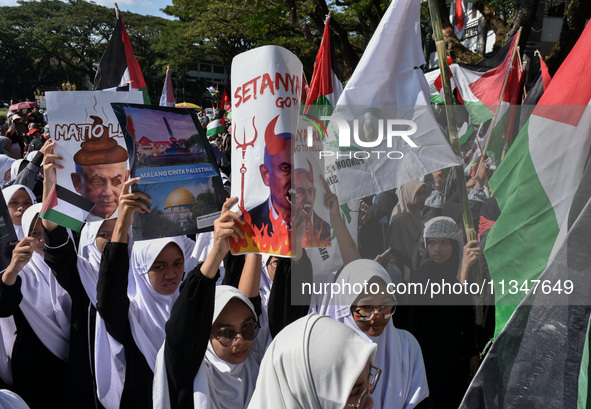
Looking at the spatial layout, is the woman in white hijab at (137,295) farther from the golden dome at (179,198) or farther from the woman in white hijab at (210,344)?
the woman in white hijab at (210,344)

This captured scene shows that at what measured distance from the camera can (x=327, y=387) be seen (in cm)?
156

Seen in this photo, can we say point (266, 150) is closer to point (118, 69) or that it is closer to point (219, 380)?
point (219, 380)

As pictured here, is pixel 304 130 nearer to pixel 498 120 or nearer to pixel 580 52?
pixel 580 52

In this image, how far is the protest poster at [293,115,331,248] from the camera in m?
2.12

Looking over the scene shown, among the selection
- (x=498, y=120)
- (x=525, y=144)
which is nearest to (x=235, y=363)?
(x=525, y=144)

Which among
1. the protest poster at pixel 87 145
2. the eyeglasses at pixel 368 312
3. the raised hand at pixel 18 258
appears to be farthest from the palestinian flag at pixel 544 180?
the raised hand at pixel 18 258

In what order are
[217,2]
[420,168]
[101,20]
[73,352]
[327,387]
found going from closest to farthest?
[327,387] → [420,168] → [73,352] → [217,2] → [101,20]

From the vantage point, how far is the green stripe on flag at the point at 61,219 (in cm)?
261

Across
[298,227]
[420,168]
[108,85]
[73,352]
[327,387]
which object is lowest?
[73,352]

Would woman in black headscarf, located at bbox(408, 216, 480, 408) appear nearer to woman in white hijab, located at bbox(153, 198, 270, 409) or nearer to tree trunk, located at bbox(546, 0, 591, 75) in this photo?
woman in white hijab, located at bbox(153, 198, 270, 409)

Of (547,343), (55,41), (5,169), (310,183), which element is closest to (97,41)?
(55,41)

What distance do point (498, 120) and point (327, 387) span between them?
3.24 m

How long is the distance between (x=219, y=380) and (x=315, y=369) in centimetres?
63

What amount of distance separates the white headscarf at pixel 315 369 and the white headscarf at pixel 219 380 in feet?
1.26
